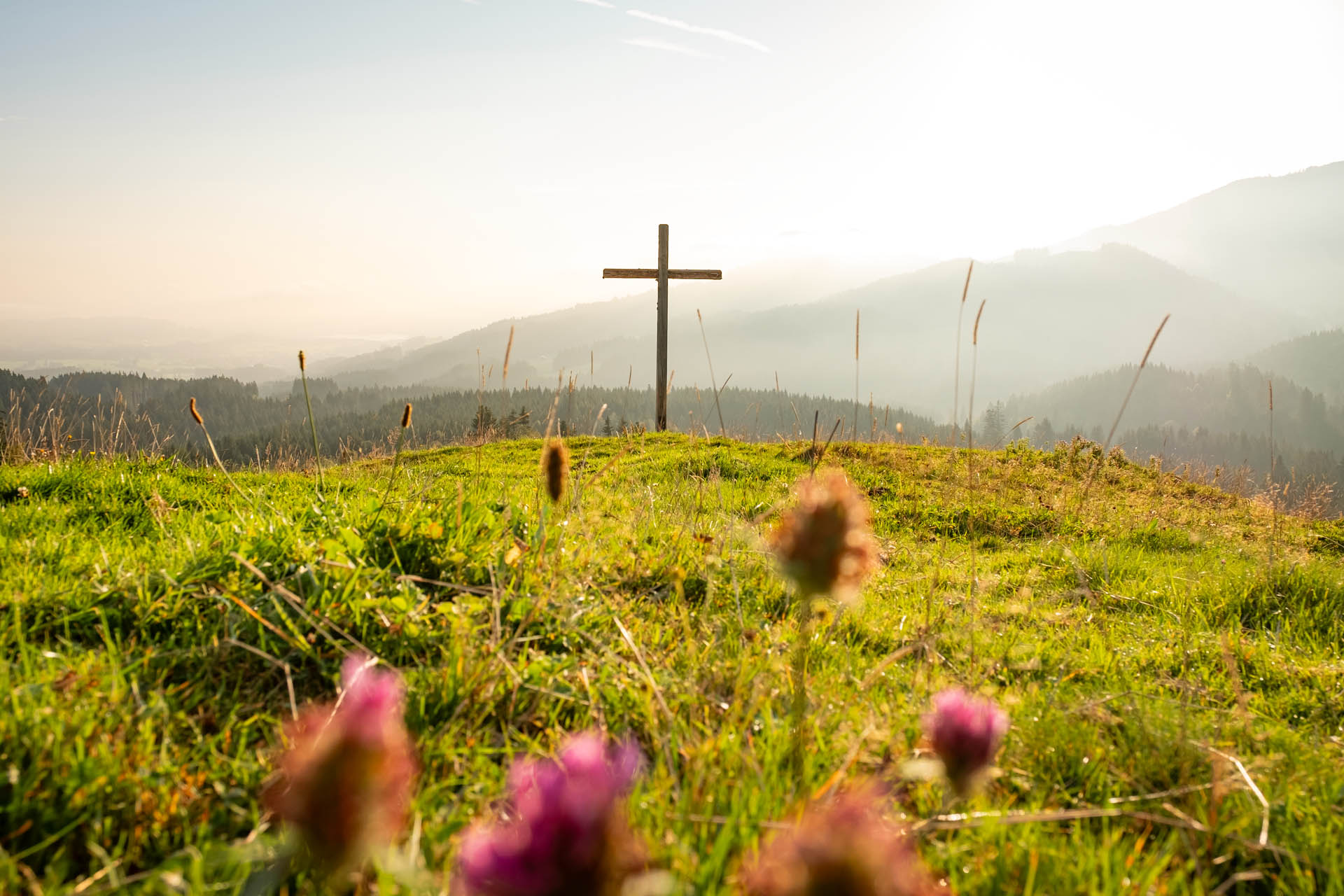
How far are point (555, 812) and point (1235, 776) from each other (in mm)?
2433

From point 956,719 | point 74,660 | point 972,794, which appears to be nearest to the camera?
point 956,719

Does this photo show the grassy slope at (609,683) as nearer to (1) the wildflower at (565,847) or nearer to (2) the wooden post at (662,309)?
(1) the wildflower at (565,847)

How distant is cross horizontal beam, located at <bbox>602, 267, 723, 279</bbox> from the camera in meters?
17.5

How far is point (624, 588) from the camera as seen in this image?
3.30m

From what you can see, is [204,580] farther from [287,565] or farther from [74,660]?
[74,660]

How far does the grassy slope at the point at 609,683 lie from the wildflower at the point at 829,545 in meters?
0.51

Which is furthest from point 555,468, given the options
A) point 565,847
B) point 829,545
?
point 565,847

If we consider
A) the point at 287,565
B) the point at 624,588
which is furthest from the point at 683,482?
the point at 287,565

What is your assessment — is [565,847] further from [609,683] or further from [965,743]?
[609,683]

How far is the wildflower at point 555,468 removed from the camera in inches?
92.0

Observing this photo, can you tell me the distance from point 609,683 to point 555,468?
2.59 feet

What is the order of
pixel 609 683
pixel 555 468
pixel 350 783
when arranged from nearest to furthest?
pixel 350 783 → pixel 609 683 → pixel 555 468

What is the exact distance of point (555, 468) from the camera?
2381 mm

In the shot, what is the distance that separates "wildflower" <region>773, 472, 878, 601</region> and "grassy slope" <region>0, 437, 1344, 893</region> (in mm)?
510
